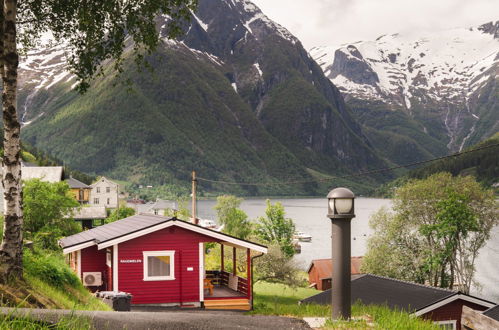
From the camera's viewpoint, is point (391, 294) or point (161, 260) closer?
point (161, 260)

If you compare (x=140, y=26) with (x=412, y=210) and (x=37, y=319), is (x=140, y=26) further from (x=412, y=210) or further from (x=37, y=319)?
(x=412, y=210)

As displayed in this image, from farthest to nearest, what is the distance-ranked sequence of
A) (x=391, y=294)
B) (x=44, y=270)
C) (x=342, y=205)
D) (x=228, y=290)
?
(x=228, y=290) → (x=391, y=294) → (x=44, y=270) → (x=342, y=205)

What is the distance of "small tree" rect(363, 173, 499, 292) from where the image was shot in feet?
160

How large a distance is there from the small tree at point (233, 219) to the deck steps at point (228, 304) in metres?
56.2

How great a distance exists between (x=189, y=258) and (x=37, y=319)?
59.6 ft

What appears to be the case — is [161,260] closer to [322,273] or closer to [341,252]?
[341,252]

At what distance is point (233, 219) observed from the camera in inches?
3408

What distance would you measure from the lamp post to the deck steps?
16.7 meters

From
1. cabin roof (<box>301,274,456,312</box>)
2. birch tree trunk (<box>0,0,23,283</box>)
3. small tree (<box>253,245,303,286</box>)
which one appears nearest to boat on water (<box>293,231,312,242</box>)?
small tree (<box>253,245,303,286</box>)

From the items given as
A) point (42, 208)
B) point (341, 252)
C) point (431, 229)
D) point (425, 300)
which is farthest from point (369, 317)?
point (431, 229)

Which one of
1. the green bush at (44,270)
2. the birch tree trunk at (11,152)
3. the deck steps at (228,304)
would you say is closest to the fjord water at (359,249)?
the deck steps at (228,304)

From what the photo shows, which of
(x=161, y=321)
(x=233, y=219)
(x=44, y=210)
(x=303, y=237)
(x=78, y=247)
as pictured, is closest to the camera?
(x=161, y=321)

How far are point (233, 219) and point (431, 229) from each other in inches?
1647

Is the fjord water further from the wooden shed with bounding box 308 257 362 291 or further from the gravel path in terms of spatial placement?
the gravel path
